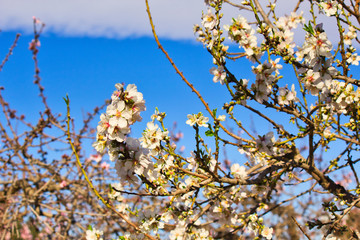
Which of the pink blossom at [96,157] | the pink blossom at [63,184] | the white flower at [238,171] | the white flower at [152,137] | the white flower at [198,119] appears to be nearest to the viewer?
the white flower at [152,137]

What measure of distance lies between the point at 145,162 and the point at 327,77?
1390mm

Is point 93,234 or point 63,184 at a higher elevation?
point 63,184

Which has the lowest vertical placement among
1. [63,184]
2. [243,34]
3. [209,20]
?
[243,34]

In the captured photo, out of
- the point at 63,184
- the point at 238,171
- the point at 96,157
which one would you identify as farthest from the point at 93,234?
the point at 96,157

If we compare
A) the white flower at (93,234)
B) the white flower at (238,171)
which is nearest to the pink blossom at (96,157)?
the white flower at (93,234)

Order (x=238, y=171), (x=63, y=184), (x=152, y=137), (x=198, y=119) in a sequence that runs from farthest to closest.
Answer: (x=63, y=184) → (x=238, y=171) → (x=198, y=119) → (x=152, y=137)

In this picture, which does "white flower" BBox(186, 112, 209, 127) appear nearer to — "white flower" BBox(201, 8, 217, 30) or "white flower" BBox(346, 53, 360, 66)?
"white flower" BBox(201, 8, 217, 30)

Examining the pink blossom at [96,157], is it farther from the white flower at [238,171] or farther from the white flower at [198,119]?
the white flower at [198,119]

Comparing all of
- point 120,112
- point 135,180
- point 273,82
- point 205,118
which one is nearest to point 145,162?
point 135,180

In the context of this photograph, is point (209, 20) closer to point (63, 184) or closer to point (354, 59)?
point (354, 59)

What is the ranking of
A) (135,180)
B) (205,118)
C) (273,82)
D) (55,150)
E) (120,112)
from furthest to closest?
(55,150) < (273,82) < (205,118) < (135,180) < (120,112)

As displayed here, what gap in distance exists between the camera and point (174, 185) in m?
2.31

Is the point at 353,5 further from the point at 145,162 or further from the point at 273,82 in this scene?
the point at 145,162

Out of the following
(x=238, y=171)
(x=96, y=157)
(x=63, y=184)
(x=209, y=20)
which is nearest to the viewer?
(x=209, y=20)
